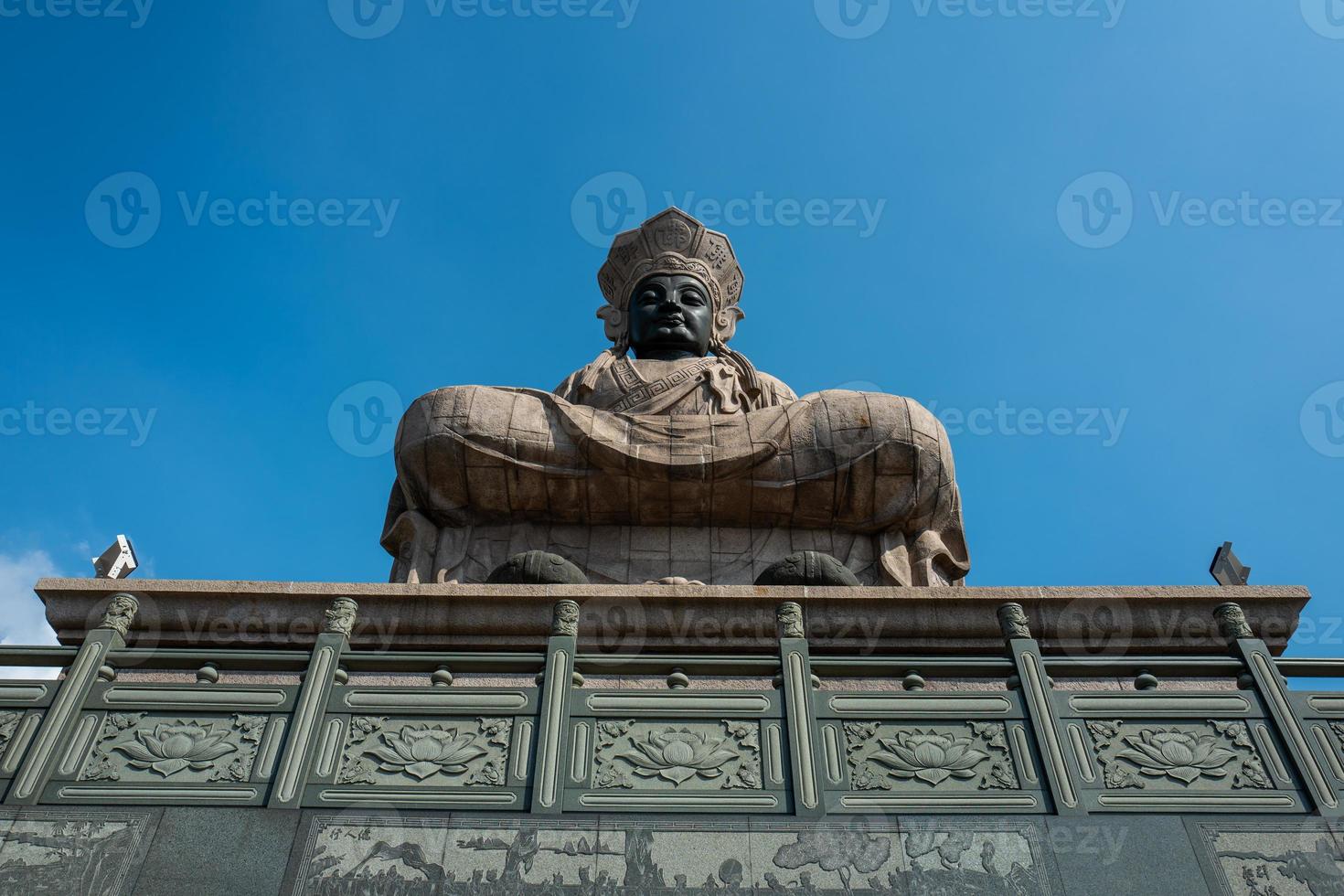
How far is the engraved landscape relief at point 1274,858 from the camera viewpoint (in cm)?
525

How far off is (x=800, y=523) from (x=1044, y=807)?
440 cm

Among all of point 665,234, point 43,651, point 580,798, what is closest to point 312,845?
point 580,798

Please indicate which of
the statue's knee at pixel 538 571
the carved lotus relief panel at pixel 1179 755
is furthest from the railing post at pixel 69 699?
the carved lotus relief panel at pixel 1179 755

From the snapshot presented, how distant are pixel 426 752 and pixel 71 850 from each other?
1.58m

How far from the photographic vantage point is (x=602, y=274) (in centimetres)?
1395

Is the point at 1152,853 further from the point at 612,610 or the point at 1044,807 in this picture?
the point at 612,610

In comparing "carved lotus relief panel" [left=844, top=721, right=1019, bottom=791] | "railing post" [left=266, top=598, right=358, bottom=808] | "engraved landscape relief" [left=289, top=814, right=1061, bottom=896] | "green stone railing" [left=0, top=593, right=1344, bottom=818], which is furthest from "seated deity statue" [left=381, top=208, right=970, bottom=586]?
"engraved landscape relief" [left=289, top=814, right=1061, bottom=896]

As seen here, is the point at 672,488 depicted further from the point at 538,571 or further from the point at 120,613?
the point at 120,613

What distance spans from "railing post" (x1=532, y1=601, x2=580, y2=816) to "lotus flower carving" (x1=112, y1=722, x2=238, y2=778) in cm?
149

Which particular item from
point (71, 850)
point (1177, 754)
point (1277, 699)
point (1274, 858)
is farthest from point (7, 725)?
point (1277, 699)

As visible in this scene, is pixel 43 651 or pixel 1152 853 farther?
Result: pixel 43 651

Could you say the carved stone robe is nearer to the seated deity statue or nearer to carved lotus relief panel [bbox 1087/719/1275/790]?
the seated deity statue

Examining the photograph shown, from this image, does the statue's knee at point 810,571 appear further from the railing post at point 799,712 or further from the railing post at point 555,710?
the railing post at point 555,710

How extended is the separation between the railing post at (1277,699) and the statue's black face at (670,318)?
21.6 ft
